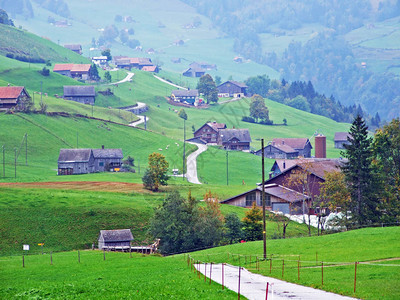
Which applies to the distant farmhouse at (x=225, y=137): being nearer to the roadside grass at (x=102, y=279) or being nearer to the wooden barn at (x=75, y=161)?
the wooden barn at (x=75, y=161)

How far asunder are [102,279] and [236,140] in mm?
139144

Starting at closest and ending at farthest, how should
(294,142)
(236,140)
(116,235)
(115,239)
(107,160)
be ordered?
(115,239), (116,235), (107,160), (236,140), (294,142)

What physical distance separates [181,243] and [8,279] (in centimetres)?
2717

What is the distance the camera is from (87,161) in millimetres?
132500

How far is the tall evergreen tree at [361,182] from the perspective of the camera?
74750 mm

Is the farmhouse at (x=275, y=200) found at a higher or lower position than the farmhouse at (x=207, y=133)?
lower

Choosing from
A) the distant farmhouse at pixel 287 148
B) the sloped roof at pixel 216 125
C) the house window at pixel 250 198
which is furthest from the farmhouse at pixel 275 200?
the sloped roof at pixel 216 125

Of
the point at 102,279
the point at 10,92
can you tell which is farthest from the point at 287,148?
the point at 102,279

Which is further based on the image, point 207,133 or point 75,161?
point 207,133

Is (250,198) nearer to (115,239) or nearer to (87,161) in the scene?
(115,239)

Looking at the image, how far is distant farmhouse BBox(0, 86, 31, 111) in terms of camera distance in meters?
158

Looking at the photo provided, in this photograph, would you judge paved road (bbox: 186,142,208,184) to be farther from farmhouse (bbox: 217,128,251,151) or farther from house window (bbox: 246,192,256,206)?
house window (bbox: 246,192,256,206)

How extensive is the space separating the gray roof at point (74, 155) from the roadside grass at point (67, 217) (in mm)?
32363

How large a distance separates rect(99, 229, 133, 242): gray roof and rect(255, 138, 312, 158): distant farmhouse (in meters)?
102
